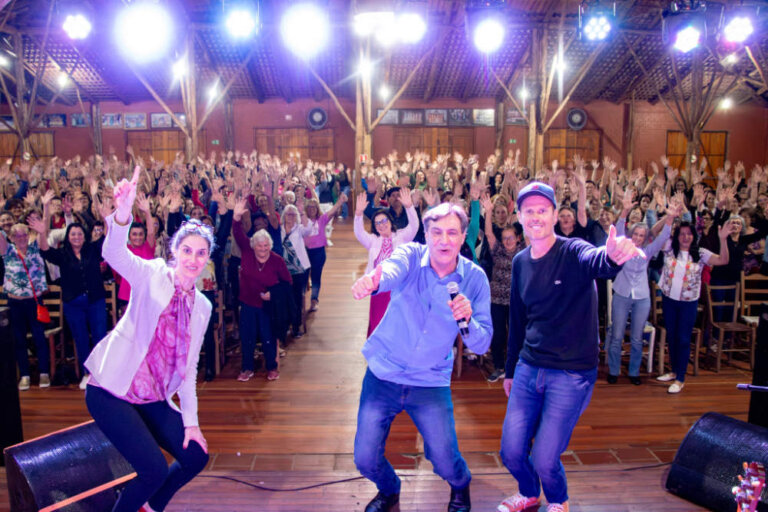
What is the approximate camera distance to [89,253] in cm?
416

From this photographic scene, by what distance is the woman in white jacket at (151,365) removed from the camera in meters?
2.00

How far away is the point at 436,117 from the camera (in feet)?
52.2

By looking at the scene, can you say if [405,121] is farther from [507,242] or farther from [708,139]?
[507,242]

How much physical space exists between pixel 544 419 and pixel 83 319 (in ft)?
11.6

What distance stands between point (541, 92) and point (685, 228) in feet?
25.5

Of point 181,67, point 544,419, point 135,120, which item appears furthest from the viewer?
point 135,120

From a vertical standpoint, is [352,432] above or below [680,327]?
below

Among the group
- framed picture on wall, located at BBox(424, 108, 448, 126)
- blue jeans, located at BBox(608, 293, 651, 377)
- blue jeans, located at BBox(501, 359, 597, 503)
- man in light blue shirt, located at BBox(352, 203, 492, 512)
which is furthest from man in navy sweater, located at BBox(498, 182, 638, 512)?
framed picture on wall, located at BBox(424, 108, 448, 126)

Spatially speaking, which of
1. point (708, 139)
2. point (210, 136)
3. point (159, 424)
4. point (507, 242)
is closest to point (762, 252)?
point (507, 242)

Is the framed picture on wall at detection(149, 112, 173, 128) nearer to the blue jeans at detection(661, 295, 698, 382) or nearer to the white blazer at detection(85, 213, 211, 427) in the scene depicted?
the blue jeans at detection(661, 295, 698, 382)

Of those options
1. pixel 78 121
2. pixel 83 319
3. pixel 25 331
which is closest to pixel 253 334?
pixel 83 319

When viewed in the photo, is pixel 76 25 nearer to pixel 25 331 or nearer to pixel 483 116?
pixel 25 331

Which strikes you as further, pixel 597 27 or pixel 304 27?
pixel 304 27

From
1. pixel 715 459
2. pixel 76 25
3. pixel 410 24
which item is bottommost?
pixel 715 459
